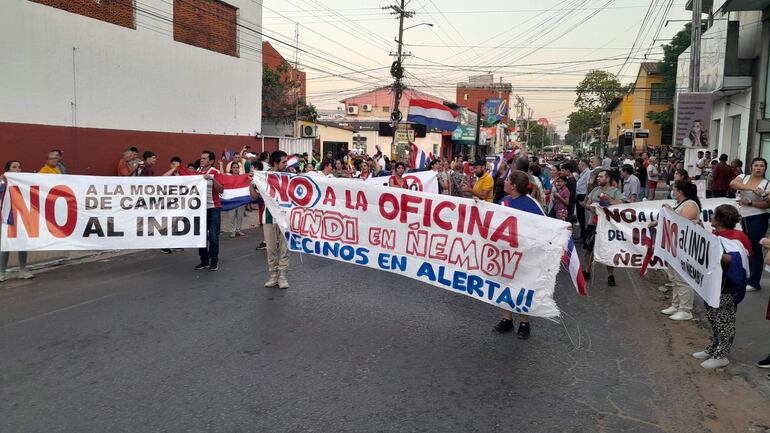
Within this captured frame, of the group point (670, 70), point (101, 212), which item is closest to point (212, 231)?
point (101, 212)

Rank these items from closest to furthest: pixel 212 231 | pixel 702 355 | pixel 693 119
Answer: pixel 702 355
pixel 212 231
pixel 693 119

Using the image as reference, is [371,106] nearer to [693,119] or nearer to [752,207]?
[693,119]

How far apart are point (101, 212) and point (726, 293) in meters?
8.00

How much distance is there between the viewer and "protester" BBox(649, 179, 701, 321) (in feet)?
20.9

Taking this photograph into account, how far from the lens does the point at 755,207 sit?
7910mm

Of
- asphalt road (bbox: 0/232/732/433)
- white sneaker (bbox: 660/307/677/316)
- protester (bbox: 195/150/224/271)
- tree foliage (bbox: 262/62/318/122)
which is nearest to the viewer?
asphalt road (bbox: 0/232/732/433)

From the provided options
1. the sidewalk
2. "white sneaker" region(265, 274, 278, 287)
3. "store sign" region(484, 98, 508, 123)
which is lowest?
the sidewalk

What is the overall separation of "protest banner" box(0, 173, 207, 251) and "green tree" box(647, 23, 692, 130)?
5767 cm

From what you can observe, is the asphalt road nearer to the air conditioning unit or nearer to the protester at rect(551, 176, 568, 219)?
the protester at rect(551, 176, 568, 219)

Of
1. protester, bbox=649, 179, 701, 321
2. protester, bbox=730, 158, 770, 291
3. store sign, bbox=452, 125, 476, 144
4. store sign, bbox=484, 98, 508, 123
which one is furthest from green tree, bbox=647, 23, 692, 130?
protester, bbox=649, 179, 701, 321

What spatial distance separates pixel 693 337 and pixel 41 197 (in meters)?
8.66

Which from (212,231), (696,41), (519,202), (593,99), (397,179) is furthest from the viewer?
(593,99)

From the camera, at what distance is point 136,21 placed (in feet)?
59.7

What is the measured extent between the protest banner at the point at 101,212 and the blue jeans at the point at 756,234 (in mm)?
7888
